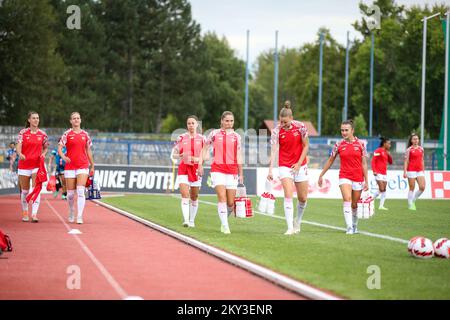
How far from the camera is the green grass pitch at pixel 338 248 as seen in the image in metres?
10.2

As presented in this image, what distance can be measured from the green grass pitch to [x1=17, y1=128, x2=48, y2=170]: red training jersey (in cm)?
302

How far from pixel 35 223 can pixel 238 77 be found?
338 feet

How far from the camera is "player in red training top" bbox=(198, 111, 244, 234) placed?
54.3 ft

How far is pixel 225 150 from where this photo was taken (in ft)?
54.2

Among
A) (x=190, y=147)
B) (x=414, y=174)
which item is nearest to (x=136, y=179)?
(x=414, y=174)

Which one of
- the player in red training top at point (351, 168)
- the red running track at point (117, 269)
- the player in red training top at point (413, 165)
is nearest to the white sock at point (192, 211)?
the red running track at point (117, 269)

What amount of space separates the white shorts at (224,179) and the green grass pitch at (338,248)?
3.10ft

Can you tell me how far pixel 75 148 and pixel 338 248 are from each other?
22.9 ft

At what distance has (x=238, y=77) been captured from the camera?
121562 millimetres

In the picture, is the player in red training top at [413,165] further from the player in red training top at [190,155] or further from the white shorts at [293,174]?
the white shorts at [293,174]

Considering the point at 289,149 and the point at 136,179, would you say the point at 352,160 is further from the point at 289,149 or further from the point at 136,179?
the point at 136,179

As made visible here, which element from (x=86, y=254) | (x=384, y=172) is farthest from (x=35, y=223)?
(x=384, y=172)

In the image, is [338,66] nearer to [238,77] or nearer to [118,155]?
[238,77]

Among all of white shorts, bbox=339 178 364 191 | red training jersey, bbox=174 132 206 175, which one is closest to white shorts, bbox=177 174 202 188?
red training jersey, bbox=174 132 206 175
